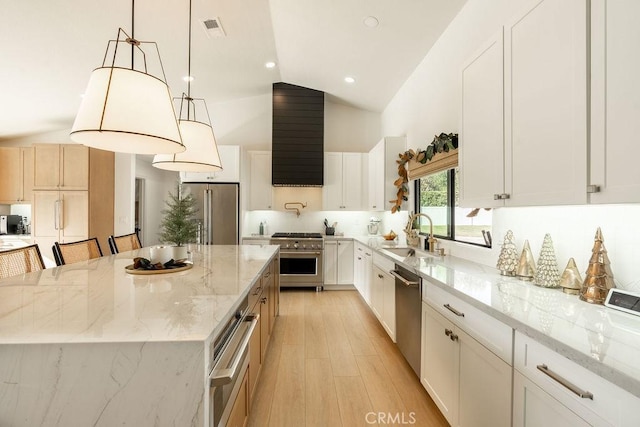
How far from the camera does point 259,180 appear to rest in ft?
17.7

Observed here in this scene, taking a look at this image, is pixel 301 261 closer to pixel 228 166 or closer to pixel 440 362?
pixel 228 166

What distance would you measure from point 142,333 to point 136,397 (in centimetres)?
18

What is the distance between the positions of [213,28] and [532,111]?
328cm

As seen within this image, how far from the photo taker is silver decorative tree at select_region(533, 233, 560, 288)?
5.26 feet

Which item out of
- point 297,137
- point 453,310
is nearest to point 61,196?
point 297,137

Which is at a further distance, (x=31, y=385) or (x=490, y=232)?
(x=490, y=232)

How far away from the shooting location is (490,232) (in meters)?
2.42

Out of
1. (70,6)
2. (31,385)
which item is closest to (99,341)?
(31,385)

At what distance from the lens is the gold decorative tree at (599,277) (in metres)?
1.31

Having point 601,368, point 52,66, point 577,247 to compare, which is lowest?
point 601,368

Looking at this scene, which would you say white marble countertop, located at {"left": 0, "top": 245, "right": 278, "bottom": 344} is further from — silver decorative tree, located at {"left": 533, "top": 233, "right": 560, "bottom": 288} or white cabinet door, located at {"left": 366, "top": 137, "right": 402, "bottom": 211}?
white cabinet door, located at {"left": 366, "top": 137, "right": 402, "bottom": 211}

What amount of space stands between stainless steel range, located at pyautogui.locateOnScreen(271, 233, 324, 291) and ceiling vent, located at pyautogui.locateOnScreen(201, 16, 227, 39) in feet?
9.71

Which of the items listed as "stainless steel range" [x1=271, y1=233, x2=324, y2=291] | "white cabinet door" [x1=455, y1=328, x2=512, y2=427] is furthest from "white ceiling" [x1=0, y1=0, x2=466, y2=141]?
"white cabinet door" [x1=455, y1=328, x2=512, y2=427]

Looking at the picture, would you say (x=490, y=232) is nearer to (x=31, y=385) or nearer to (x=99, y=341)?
(x=99, y=341)
